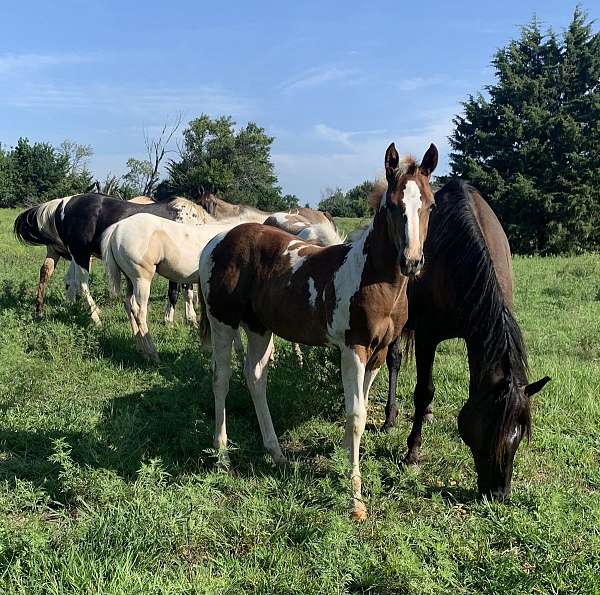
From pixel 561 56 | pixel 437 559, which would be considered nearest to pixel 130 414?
pixel 437 559

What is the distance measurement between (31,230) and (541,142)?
23576 millimetres

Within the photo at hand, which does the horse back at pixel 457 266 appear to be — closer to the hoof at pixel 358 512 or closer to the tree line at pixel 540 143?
the hoof at pixel 358 512

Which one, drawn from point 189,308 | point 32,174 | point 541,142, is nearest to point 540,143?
point 541,142

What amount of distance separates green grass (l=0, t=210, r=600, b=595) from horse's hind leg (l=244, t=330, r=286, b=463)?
0.17 meters

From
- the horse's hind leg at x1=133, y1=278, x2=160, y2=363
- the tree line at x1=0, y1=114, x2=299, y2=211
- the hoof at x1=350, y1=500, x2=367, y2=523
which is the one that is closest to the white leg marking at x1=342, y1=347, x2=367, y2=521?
the hoof at x1=350, y1=500, x2=367, y2=523

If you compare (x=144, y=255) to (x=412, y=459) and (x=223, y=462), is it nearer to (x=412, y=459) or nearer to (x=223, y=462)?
(x=223, y=462)

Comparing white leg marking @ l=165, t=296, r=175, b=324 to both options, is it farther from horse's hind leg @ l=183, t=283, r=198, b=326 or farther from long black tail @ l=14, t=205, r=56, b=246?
long black tail @ l=14, t=205, r=56, b=246

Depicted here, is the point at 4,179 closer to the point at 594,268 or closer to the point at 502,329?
the point at 594,268

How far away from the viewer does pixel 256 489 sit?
339 cm

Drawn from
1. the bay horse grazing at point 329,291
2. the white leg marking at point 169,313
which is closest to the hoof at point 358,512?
the bay horse grazing at point 329,291

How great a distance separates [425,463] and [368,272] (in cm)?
162

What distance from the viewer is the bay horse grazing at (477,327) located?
3139 millimetres

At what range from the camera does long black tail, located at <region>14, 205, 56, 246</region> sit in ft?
28.5

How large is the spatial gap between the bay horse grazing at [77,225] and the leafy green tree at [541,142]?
65.3 ft
